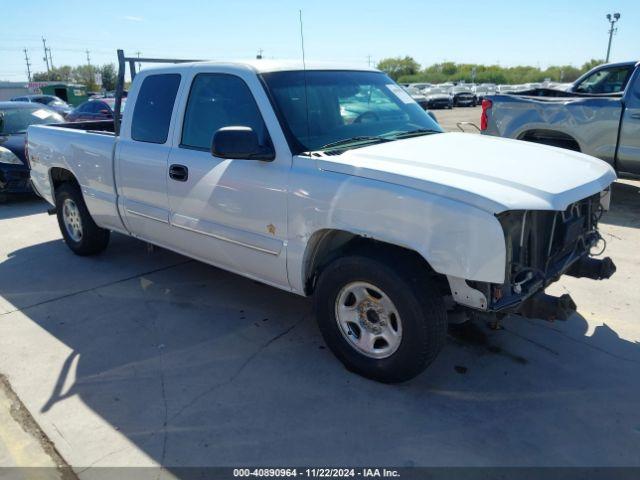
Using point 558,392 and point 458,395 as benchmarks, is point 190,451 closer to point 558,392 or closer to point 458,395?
point 458,395

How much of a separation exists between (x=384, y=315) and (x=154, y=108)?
8.66 feet

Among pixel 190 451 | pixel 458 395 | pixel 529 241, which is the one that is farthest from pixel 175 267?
pixel 529 241

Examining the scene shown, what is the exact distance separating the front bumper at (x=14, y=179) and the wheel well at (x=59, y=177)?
3137mm

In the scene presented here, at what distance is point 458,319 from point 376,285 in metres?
0.62

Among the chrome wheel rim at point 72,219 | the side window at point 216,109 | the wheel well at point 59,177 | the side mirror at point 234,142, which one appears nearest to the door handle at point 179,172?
the side window at point 216,109

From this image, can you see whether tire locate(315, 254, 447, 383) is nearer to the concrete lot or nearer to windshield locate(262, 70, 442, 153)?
the concrete lot

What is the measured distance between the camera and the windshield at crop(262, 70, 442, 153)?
3.51m

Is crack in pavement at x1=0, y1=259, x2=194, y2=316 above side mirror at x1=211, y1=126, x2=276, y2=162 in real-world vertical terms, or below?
below

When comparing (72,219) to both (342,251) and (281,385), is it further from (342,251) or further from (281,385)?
(342,251)

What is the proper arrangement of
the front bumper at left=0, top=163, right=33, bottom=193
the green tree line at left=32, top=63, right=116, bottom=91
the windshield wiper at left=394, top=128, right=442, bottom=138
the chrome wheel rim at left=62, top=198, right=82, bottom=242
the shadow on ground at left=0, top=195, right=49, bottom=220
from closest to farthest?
the windshield wiper at left=394, top=128, right=442, bottom=138
the chrome wheel rim at left=62, top=198, right=82, bottom=242
the shadow on ground at left=0, top=195, right=49, bottom=220
the front bumper at left=0, top=163, right=33, bottom=193
the green tree line at left=32, top=63, right=116, bottom=91

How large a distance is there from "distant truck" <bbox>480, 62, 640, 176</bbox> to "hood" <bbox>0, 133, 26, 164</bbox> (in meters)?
7.59

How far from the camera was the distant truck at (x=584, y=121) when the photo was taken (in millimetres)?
7027

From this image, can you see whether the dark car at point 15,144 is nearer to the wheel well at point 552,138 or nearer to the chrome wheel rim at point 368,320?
the chrome wheel rim at point 368,320

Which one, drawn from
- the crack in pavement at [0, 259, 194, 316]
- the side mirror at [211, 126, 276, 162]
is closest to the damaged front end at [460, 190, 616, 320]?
the side mirror at [211, 126, 276, 162]
